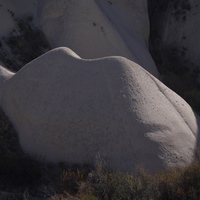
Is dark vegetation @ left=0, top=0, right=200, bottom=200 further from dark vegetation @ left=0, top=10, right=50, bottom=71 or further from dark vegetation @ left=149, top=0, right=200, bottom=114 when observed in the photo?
dark vegetation @ left=149, top=0, right=200, bottom=114

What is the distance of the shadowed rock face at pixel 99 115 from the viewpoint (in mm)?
11961

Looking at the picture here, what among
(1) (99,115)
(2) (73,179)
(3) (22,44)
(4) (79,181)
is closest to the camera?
(4) (79,181)

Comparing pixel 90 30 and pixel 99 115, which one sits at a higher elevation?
pixel 99 115

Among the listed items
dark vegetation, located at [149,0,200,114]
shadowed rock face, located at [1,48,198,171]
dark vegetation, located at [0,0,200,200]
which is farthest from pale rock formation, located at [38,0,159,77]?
shadowed rock face, located at [1,48,198,171]

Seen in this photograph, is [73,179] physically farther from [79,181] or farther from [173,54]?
[173,54]

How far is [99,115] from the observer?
40.7 ft

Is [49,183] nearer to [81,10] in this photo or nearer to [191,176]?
[191,176]

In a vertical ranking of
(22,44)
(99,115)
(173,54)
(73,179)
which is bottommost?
(173,54)

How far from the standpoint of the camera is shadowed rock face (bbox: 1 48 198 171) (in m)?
12.0

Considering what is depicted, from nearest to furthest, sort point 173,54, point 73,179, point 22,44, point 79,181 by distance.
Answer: point 79,181 → point 73,179 → point 22,44 → point 173,54

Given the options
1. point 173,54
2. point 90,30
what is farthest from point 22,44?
point 173,54

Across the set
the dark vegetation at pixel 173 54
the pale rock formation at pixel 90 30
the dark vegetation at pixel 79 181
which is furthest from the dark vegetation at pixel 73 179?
the pale rock formation at pixel 90 30

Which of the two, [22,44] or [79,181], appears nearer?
[79,181]

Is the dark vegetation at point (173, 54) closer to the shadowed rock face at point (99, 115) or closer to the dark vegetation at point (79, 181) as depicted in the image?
the shadowed rock face at point (99, 115)
